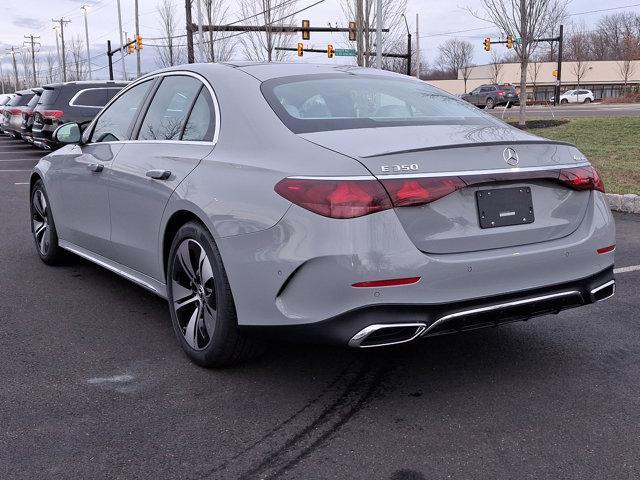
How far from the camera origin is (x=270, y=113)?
3.70 m

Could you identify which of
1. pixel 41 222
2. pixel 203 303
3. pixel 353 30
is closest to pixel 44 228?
pixel 41 222

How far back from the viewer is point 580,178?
11.9ft

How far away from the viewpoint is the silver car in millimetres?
3100

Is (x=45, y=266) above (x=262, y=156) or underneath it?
underneath

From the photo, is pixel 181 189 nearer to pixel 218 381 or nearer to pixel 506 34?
pixel 218 381

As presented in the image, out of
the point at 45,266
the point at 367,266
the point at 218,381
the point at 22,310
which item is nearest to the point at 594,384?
the point at 367,266

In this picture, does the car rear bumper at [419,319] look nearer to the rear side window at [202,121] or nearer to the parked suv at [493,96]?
the rear side window at [202,121]

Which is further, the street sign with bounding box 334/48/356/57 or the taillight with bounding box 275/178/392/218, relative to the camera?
the street sign with bounding box 334/48/356/57

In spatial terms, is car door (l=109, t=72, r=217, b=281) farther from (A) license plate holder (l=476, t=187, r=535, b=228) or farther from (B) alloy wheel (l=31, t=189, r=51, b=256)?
(B) alloy wheel (l=31, t=189, r=51, b=256)

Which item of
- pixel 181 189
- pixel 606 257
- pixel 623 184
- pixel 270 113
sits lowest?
pixel 623 184

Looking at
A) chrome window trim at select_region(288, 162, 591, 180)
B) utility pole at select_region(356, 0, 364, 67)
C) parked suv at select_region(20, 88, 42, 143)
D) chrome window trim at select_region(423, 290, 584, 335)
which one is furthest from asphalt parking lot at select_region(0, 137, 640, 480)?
utility pole at select_region(356, 0, 364, 67)

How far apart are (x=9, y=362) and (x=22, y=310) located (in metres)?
1.12

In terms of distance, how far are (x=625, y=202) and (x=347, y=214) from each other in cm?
713

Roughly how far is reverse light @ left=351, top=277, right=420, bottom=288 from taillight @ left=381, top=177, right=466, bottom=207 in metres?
0.32
